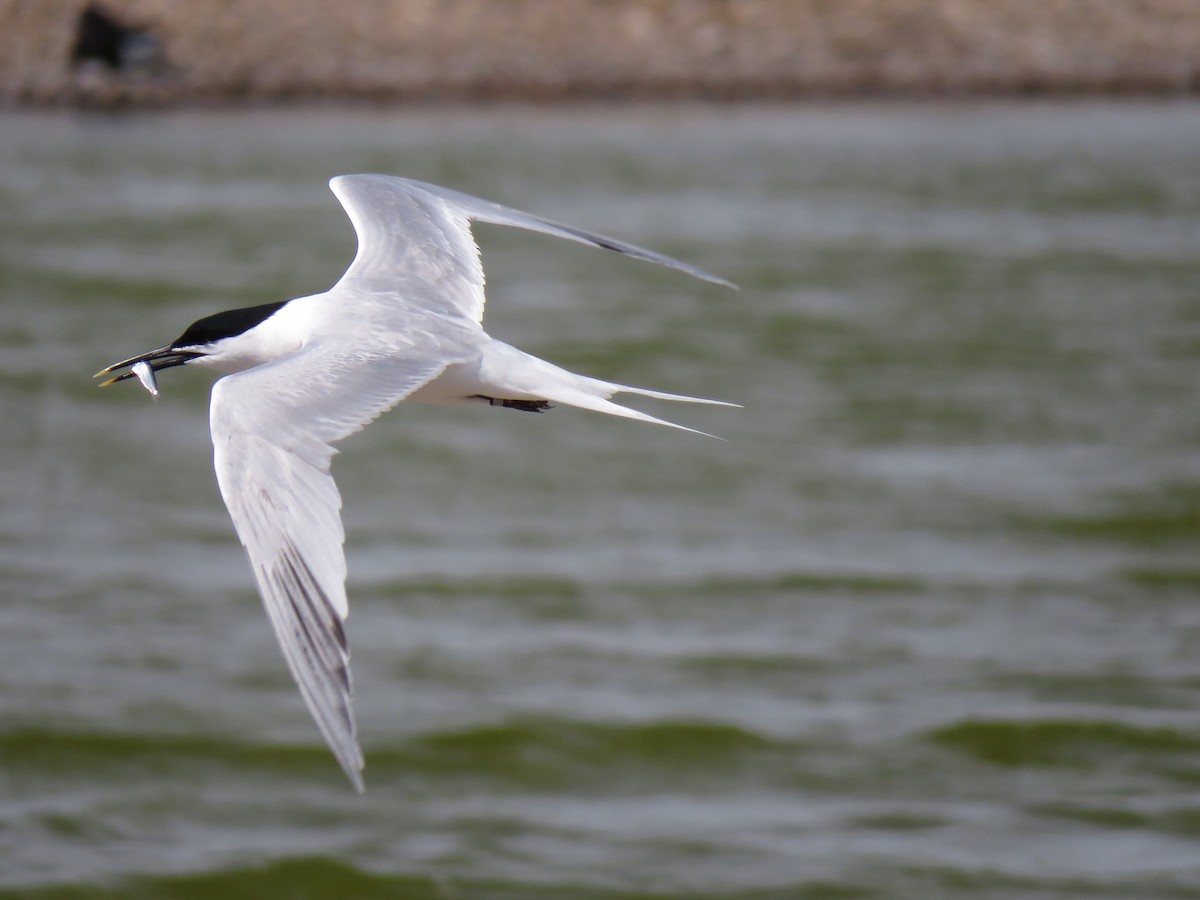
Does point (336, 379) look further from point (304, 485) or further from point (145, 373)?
point (145, 373)

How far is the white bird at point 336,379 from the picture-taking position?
4020 mm

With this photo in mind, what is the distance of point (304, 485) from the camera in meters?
4.22

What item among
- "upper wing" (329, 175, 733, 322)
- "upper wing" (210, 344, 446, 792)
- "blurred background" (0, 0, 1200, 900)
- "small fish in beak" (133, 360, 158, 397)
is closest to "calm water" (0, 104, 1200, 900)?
"blurred background" (0, 0, 1200, 900)

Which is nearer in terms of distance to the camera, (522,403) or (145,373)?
(145,373)

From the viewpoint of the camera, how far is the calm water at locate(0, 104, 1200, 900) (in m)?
9.32

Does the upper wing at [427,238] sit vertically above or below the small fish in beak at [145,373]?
above

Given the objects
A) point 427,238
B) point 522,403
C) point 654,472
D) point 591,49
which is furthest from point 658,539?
point 591,49

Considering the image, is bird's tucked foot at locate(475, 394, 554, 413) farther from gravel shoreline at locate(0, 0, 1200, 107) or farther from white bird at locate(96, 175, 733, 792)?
gravel shoreline at locate(0, 0, 1200, 107)

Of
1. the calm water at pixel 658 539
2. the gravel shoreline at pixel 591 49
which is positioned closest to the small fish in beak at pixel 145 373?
the calm water at pixel 658 539

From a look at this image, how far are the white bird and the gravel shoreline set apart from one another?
59.3 feet

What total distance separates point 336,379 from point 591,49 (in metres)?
19.6

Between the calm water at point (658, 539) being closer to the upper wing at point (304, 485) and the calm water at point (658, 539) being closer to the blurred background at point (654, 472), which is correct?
the blurred background at point (654, 472)

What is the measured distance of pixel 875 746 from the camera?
10039mm

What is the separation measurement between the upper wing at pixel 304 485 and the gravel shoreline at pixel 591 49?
19248 mm
